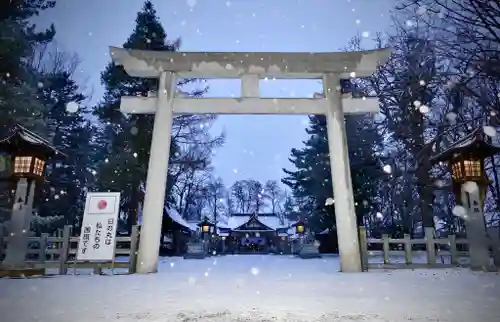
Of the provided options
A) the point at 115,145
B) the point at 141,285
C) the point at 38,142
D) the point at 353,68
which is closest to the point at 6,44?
the point at 38,142

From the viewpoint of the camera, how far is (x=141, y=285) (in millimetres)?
6125

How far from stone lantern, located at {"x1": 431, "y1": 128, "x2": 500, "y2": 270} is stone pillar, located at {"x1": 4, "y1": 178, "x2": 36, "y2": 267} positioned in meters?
11.9

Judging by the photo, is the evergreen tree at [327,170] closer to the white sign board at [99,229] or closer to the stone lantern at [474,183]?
the stone lantern at [474,183]

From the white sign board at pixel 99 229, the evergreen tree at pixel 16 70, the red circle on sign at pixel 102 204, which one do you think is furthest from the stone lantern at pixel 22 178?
the evergreen tree at pixel 16 70

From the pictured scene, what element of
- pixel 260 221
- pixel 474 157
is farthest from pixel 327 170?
pixel 260 221

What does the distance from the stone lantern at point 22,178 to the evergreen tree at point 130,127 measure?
26.6 ft

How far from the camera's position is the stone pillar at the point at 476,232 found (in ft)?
29.9

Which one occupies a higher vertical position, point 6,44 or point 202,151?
point 6,44

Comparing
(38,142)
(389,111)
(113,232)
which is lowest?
(113,232)

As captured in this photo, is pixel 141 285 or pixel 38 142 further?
pixel 38 142

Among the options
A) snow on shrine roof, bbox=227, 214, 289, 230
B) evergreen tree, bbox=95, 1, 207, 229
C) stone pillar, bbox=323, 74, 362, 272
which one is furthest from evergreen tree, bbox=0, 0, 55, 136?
snow on shrine roof, bbox=227, 214, 289, 230

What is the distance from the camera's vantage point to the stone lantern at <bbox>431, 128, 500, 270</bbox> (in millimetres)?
9266

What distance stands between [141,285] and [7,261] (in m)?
4.94

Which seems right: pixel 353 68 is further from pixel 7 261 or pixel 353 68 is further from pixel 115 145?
pixel 115 145
